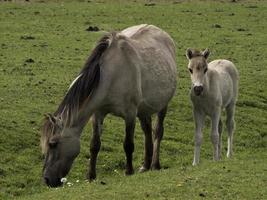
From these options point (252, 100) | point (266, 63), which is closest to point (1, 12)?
point (266, 63)

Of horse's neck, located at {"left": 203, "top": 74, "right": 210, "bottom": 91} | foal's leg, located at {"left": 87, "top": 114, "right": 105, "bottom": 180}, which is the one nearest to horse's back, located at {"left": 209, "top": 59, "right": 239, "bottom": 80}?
horse's neck, located at {"left": 203, "top": 74, "right": 210, "bottom": 91}

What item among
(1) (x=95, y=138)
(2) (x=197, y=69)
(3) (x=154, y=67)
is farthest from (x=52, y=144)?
(2) (x=197, y=69)

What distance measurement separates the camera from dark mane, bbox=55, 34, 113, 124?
411 inches

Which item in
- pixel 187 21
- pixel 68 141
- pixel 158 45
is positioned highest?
pixel 158 45

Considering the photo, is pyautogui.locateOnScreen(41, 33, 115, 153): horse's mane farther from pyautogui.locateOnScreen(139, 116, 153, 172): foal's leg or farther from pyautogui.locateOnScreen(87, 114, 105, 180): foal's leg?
pyautogui.locateOnScreen(139, 116, 153, 172): foal's leg

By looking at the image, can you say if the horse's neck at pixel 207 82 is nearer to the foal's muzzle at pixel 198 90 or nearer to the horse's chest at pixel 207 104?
the horse's chest at pixel 207 104

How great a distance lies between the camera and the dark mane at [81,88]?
1044cm

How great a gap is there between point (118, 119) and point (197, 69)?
5070mm

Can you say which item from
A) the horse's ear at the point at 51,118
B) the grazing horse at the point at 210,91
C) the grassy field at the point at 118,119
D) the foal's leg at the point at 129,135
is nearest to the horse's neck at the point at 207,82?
the grazing horse at the point at 210,91

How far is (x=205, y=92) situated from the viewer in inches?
517

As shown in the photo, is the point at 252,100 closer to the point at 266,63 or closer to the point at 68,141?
the point at 266,63

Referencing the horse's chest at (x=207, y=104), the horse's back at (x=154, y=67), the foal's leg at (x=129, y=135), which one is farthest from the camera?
the horse's chest at (x=207, y=104)

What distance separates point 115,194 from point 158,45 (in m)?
4.48

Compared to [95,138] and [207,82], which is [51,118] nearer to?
[95,138]
